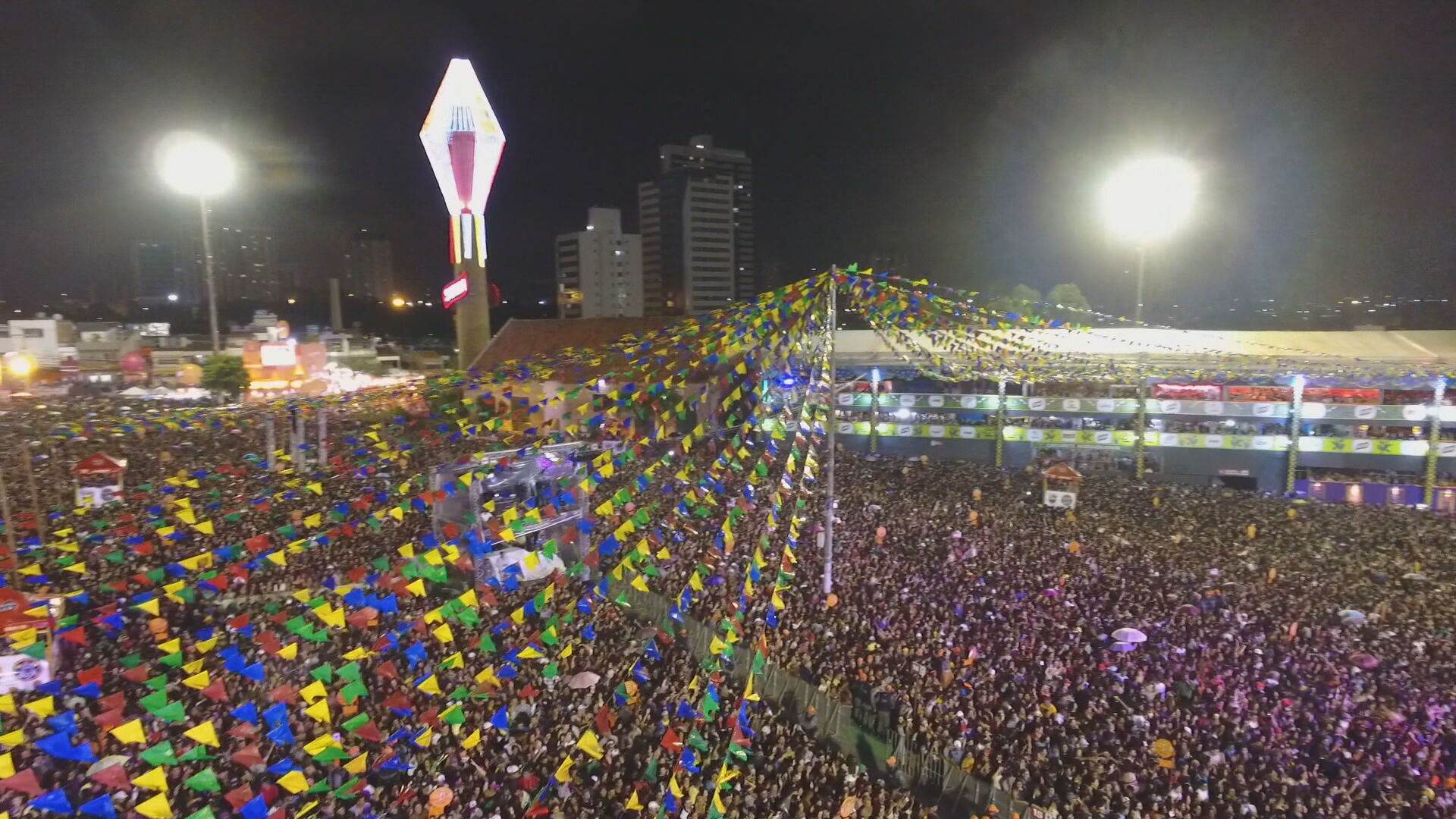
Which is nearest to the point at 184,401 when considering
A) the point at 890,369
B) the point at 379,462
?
the point at 379,462

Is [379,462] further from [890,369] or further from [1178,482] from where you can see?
[1178,482]

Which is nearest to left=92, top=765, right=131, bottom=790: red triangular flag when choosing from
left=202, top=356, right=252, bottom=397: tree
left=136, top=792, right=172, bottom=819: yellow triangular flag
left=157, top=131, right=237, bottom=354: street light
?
left=136, top=792, right=172, bottom=819: yellow triangular flag

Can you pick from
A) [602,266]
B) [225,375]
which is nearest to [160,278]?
[602,266]

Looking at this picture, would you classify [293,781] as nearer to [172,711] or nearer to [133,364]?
[172,711]

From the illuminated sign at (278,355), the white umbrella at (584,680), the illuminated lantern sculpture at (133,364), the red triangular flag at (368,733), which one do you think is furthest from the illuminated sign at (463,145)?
the illuminated lantern sculpture at (133,364)

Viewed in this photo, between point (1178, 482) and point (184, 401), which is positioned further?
point (184, 401)

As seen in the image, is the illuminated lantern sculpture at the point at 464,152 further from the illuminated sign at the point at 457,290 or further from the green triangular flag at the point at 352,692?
the green triangular flag at the point at 352,692
